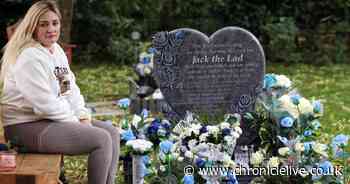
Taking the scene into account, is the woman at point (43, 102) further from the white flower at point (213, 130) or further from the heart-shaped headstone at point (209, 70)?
the heart-shaped headstone at point (209, 70)

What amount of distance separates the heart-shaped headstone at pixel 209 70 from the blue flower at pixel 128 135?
0.40m

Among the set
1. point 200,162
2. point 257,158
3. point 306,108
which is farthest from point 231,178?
point 306,108

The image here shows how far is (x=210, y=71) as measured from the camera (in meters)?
5.11

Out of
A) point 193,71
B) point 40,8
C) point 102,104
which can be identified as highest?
point 40,8

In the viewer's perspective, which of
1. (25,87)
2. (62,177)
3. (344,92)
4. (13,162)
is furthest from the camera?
(344,92)

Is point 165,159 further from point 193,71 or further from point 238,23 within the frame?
point 238,23

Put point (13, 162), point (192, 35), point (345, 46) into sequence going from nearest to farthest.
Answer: point (13, 162)
point (192, 35)
point (345, 46)

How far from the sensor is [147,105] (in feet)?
26.5

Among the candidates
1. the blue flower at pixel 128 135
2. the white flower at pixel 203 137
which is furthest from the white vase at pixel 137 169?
the white flower at pixel 203 137

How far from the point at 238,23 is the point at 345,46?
1.96 metres

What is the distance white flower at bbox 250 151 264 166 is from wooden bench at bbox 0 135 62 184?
1.39 metres

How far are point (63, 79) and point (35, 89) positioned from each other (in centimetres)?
27

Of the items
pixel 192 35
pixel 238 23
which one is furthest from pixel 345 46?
pixel 192 35

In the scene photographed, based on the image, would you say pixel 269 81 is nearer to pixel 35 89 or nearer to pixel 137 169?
pixel 137 169
